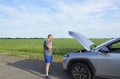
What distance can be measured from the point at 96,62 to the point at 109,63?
1.45 ft


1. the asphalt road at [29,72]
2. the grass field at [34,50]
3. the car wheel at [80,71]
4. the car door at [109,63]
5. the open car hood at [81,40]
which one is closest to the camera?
the car door at [109,63]

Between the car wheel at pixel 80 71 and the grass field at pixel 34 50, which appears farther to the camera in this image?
the grass field at pixel 34 50

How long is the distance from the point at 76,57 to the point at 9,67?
4.42 m

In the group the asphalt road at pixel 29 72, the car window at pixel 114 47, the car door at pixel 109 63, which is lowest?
the asphalt road at pixel 29 72

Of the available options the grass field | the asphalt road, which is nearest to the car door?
the asphalt road

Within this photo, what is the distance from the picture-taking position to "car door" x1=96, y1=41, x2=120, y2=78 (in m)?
8.62

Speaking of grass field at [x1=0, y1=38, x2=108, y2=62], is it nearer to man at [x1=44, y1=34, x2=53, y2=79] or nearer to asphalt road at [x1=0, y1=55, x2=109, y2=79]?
asphalt road at [x1=0, y1=55, x2=109, y2=79]

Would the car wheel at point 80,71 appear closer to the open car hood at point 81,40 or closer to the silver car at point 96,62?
the silver car at point 96,62

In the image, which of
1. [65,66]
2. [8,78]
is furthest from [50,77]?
[8,78]

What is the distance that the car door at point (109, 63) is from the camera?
862 centimetres

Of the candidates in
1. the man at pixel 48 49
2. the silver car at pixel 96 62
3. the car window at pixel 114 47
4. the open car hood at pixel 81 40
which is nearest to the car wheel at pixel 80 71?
the silver car at pixel 96 62

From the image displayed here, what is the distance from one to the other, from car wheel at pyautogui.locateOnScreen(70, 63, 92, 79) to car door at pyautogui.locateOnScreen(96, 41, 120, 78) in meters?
0.34

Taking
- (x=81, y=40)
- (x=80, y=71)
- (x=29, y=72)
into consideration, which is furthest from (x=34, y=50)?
(x=80, y=71)

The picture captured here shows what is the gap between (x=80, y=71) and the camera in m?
9.28
